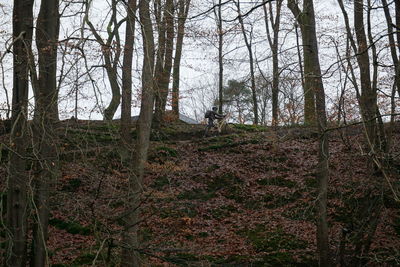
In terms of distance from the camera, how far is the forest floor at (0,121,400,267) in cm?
1009

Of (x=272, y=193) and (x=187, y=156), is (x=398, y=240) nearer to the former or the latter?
(x=272, y=193)

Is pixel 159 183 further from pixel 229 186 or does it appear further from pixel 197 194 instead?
pixel 229 186

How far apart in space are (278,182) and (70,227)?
21.5ft

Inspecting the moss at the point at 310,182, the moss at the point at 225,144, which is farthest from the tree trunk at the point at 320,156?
the moss at the point at 225,144

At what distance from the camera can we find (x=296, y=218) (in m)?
12.6

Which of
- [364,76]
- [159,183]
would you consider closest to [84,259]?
[159,183]

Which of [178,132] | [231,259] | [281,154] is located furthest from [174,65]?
[231,259]

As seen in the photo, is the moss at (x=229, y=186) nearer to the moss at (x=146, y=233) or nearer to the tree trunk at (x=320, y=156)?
the moss at (x=146, y=233)

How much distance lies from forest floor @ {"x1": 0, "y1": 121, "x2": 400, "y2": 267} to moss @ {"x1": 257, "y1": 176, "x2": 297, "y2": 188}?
3 cm

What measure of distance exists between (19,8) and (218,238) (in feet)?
23.7

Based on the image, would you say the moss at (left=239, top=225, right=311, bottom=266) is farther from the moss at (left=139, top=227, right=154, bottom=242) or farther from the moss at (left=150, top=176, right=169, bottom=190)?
the moss at (left=150, top=176, right=169, bottom=190)

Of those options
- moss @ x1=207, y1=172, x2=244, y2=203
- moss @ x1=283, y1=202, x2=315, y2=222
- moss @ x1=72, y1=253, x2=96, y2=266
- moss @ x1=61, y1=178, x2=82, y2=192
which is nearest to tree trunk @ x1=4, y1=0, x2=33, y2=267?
moss @ x1=72, y1=253, x2=96, y2=266

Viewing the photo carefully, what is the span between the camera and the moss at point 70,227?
11.7 meters

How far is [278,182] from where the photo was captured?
14859 millimetres
